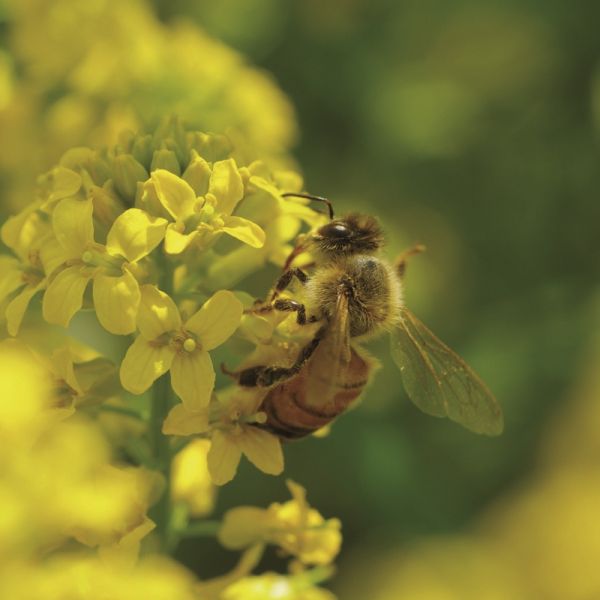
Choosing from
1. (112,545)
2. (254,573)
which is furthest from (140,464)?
(254,573)

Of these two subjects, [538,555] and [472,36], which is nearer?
[538,555]

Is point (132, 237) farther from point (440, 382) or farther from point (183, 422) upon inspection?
point (440, 382)

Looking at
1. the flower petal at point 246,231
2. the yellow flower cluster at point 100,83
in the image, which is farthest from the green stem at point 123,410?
the yellow flower cluster at point 100,83

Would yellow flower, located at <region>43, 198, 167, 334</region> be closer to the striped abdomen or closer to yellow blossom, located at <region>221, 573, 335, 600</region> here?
the striped abdomen

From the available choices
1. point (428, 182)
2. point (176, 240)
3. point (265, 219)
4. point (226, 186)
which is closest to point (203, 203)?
point (226, 186)

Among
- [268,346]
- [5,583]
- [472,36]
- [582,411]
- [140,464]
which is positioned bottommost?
[5,583]

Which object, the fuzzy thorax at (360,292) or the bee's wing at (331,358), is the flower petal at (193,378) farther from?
the fuzzy thorax at (360,292)

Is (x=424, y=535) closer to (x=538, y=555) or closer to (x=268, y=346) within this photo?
(x=538, y=555)
